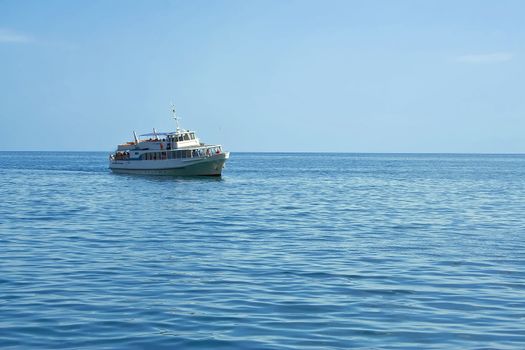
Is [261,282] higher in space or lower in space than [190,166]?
lower

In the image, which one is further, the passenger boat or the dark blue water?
the passenger boat

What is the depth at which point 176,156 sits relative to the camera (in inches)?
3204

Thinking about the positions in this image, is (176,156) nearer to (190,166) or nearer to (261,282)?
(190,166)

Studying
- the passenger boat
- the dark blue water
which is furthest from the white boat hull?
the dark blue water

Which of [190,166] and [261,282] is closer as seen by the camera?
[261,282]

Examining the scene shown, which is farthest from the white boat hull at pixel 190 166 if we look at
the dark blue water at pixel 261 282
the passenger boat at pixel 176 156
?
the dark blue water at pixel 261 282

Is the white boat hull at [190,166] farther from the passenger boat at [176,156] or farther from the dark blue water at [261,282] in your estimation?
the dark blue water at [261,282]

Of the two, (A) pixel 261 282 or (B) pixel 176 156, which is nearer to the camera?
(A) pixel 261 282

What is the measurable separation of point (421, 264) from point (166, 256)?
25.2ft

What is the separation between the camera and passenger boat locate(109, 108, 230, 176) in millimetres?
80438

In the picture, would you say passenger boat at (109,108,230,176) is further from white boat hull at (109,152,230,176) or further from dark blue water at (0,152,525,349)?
dark blue water at (0,152,525,349)

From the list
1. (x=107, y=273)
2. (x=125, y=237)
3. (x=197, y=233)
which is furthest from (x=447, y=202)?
(x=107, y=273)

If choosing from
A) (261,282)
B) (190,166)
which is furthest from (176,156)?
(261,282)

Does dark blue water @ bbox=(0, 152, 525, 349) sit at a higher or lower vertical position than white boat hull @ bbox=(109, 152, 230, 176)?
lower
